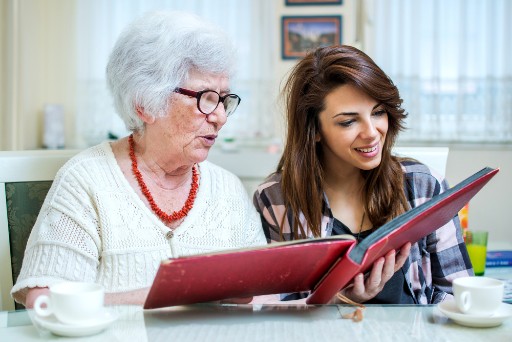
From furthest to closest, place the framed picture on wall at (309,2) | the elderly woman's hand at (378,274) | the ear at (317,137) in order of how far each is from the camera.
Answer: the framed picture on wall at (309,2), the ear at (317,137), the elderly woman's hand at (378,274)

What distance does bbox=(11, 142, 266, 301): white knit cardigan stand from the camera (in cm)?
144

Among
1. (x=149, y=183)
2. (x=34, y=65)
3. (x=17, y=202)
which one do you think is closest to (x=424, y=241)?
(x=149, y=183)

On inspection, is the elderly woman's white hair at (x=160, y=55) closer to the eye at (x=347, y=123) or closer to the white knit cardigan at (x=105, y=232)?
the white knit cardigan at (x=105, y=232)

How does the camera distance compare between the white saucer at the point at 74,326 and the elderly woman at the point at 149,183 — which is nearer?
the white saucer at the point at 74,326

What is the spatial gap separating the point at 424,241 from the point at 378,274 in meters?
0.46

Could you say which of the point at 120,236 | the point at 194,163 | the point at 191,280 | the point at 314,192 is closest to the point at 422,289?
the point at 314,192

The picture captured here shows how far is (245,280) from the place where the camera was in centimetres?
111

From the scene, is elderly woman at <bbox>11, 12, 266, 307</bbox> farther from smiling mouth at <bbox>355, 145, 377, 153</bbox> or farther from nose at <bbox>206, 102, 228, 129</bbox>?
smiling mouth at <bbox>355, 145, 377, 153</bbox>

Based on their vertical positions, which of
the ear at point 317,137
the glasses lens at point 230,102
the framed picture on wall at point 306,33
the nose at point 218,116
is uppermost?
the framed picture on wall at point 306,33

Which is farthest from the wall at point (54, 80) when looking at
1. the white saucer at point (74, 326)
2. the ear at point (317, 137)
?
the white saucer at point (74, 326)

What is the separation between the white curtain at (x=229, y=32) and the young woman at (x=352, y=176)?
2242mm

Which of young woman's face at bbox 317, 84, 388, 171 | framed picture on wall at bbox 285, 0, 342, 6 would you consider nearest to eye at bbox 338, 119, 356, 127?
young woman's face at bbox 317, 84, 388, 171

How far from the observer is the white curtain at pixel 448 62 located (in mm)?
3953

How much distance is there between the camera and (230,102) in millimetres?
1694
